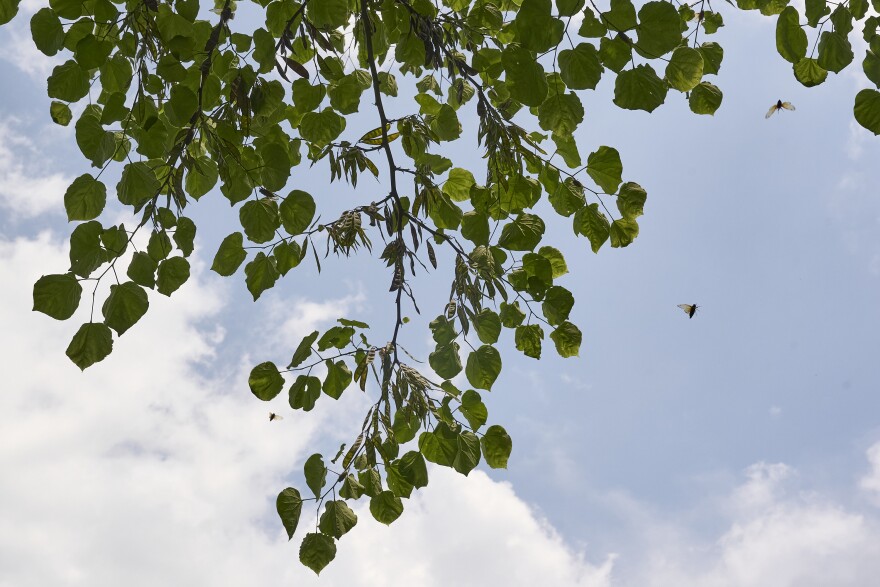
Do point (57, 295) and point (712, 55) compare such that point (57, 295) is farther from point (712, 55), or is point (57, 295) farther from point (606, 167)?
point (712, 55)

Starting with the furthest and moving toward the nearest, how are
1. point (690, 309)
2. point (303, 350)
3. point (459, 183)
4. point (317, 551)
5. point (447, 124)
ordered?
1. point (690, 309)
2. point (459, 183)
3. point (447, 124)
4. point (303, 350)
5. point (317, 551)

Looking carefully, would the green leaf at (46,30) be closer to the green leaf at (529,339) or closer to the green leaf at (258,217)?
the green leaf at (258,217)

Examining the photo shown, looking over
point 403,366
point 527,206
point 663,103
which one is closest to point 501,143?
point 527,206

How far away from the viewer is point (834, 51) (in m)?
1.90

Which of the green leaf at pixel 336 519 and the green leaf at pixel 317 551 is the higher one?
the green leaf at pixel 336 519

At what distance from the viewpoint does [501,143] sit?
7.55 feet

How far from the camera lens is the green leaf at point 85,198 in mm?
2021

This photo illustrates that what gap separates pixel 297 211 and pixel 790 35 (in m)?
1.47

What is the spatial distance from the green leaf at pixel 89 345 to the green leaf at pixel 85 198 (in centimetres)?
35

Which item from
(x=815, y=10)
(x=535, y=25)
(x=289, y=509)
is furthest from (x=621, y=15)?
(x=289, y=509)

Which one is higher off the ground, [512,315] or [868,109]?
[868,109]

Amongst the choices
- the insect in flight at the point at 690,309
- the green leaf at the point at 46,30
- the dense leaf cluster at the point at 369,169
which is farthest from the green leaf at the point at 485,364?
the insect in flight at the point at 690,309

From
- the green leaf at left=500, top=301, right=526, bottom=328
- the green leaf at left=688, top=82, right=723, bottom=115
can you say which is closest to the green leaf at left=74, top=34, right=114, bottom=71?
the green leaf at left=500, top=301, right=526, bottom=328

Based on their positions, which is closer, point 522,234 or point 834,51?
point 834,51
